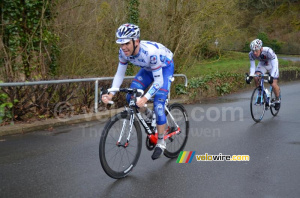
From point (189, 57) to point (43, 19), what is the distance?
24.4ft

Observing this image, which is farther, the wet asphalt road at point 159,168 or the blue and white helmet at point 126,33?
the blue and white helmet at point 126,33

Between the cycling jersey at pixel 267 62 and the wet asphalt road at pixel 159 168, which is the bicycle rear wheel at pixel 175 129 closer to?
the wet asphalt road at pixel 159 168

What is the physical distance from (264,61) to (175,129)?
4934 millimetres

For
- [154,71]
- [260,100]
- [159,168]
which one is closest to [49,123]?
[159,168]

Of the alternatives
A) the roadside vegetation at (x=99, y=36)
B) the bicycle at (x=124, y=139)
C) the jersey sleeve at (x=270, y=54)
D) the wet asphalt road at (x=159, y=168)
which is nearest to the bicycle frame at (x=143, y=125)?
the bicycle at (x=124, y=139)

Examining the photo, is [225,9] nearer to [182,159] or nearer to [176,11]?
[176,11]

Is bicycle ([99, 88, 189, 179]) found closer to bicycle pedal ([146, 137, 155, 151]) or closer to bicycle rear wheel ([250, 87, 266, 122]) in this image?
bicycle pedal ([146, 137, 155, 151])

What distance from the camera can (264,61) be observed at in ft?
34.1

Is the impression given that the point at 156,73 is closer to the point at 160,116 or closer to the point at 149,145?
the point at 160,116

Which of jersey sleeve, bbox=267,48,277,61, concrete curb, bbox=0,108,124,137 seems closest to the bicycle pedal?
concrete curb, bbox=0,108,124,137

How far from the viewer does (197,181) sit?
5.29 m

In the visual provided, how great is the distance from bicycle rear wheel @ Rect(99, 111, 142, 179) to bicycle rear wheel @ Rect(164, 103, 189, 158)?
901mm

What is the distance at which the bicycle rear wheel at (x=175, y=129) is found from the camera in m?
6.35

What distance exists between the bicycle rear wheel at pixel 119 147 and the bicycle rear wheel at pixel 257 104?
17.0 feet
